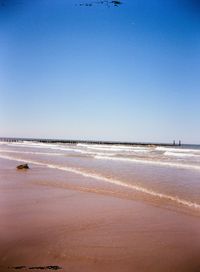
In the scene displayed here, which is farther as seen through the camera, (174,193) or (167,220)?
(174,193)

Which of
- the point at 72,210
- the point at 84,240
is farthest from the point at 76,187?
the point at 84,240

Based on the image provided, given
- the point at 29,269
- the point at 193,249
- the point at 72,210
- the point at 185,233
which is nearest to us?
the point at 29,269

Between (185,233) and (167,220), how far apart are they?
868mm

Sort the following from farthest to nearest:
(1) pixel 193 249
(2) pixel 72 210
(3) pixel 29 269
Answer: (2) pixel 72 210 → (1) pixel 193 249 → (3) pixel 29 269

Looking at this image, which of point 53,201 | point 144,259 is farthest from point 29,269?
point 53,201

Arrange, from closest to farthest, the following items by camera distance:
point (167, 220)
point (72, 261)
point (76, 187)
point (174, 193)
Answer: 1. point (72, 261)
2. point (167, 220)
3. point (174, 193)
4. point (76, 187)

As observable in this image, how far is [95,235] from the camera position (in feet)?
17.7

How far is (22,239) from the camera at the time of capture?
5.01 m

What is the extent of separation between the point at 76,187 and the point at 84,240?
216 inches

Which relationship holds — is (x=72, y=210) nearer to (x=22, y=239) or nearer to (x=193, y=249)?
(x=22, y=239)

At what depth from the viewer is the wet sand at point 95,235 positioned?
4223mm

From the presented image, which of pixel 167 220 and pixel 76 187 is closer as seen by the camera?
pixel 167 220

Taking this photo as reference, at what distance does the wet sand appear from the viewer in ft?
13.9

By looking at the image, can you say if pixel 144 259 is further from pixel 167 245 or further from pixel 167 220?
pixel 167 220
